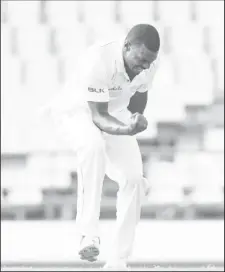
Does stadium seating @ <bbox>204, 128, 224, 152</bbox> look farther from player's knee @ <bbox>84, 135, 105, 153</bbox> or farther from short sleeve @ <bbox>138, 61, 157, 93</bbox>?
player's knee @ <bbox>84, 135, 105, 153</bbox>

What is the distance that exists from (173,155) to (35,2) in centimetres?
230

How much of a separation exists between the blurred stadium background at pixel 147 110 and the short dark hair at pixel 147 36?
4.21m

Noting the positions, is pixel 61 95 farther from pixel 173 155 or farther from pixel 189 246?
pixel 173 155

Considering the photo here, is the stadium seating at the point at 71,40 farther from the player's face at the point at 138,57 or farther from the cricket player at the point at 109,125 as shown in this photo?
the player's face at the point at 138,57

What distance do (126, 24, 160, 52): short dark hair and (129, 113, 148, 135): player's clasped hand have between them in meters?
0.21

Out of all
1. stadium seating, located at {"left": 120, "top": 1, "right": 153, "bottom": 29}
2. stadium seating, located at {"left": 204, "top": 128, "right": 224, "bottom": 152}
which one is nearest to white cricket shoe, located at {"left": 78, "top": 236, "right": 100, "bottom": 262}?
stadium seating, located at {"left": 204, "top": 128, "right": 224, "bottom": 152}

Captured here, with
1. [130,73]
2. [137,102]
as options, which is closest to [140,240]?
[137,102]

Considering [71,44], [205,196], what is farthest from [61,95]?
[71,44]

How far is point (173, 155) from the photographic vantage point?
6.79m

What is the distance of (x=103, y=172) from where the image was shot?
2020mm

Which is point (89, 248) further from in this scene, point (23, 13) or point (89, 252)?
point (23, 13)

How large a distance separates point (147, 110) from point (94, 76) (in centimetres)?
498

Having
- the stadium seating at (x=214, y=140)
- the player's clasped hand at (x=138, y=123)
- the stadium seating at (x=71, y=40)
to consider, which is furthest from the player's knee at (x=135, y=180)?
the stadium seating at (x=71, y=40)

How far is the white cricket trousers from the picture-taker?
198cm
